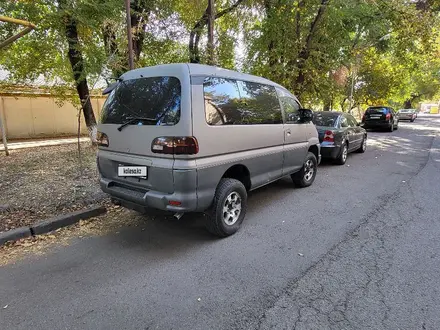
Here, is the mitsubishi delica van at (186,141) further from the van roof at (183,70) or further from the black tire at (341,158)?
the black tire at (341,158)

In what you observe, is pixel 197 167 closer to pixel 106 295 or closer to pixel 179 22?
pixel 106 295

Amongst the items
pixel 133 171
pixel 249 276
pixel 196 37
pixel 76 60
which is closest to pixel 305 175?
pixel 249 276

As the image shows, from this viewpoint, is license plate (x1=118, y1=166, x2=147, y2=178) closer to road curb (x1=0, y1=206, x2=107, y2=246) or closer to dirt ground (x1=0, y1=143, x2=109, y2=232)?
road curb (x1=0, y1=206, x2=107, y2=246)

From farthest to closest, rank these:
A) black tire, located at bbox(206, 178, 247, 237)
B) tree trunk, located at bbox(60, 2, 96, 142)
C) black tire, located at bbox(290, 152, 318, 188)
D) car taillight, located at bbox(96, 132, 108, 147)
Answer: tree trunk, located at bbox(60, 2, 96, 142), black tire, located at bbox(290, 152, 318, 188), car taillight, located at bbox(96, 132, 108, 147), black tire, located at bbox(206, 178, 247, 237)

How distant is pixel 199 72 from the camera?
3395 millimetres

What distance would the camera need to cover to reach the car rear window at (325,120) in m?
8.30

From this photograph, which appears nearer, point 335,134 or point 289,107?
point 289,107

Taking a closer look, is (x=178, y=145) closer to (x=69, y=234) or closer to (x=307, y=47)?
(x=69, y=234)

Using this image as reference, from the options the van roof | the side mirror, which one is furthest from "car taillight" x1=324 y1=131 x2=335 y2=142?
the van roof

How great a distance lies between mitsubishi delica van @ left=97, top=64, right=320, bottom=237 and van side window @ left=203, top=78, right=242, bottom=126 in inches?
0.5

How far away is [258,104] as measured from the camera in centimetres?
439

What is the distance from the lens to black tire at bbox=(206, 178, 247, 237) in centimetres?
354

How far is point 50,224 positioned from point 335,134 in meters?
7.03

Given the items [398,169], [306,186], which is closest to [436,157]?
[398,169]
